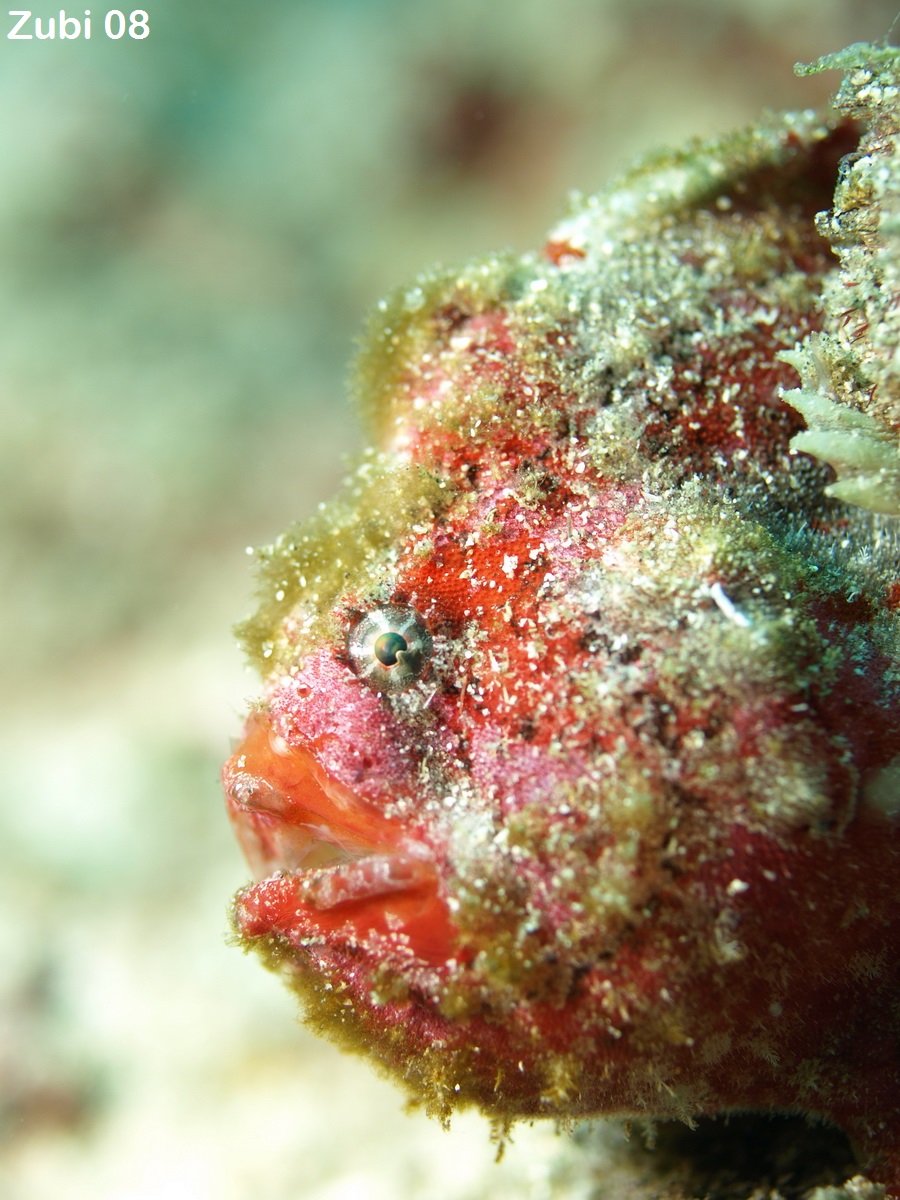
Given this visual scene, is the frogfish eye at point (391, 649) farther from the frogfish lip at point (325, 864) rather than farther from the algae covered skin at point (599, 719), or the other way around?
the frogfish lip at point (325, 864)

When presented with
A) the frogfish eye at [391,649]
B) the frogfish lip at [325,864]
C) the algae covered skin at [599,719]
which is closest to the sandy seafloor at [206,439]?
the algae covered skin at [599,719]

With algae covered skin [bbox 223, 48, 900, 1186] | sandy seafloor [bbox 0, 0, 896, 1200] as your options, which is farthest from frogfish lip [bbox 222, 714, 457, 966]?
sandy seafloor [bbox 0, 0, 896, 1200]

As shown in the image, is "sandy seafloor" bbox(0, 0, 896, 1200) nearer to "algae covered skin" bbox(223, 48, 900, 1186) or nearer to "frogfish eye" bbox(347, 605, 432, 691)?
"algae covered skin" bbox(223, 48, 900, 1186)

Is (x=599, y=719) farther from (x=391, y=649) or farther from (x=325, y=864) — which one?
(x=325, y=864)

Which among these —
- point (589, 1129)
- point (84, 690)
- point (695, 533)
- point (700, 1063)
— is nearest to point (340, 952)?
point (700, 1063)

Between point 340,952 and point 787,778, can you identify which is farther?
point 340,952

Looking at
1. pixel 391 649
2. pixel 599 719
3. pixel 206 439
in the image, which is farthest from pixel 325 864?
pixel 206 439

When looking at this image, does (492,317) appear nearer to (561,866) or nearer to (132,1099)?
(561,866)
